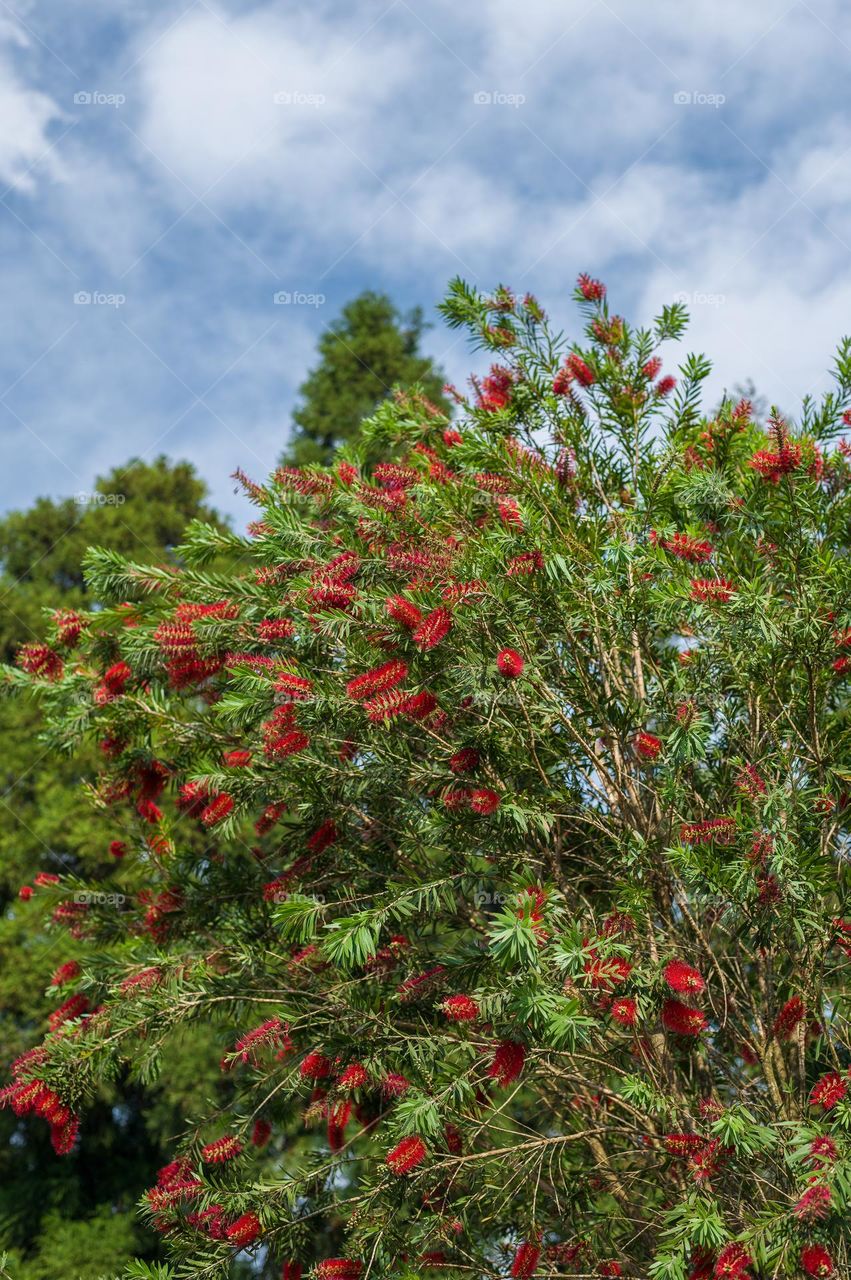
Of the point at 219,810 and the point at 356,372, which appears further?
the point at 356,372

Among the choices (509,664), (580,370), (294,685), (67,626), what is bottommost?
(509,664)

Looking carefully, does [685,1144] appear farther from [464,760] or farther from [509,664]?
[509,664]

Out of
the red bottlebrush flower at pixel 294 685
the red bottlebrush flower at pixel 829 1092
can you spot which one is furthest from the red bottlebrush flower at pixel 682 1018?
the red bottlebrush flower at pixel 294 685

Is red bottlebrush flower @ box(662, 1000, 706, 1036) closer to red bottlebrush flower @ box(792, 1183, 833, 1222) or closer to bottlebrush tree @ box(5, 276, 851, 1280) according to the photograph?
bottlebrush tree @ box(5, 276, 851, 1280)

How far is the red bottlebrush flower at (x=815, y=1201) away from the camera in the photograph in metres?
2.64

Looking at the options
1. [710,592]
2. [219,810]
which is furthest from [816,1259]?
[219,810]

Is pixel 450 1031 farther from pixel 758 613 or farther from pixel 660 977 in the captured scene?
pixel 758 613

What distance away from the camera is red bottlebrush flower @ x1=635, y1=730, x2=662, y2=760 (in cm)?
363

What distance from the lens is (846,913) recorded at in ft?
11.2

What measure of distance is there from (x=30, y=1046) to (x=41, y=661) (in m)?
8.59

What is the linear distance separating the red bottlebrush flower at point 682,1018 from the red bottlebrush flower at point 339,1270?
1.32m

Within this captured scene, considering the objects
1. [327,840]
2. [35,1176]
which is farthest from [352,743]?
[35,1176]

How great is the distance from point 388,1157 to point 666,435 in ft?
10.4

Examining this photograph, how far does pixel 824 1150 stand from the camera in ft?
9.19
